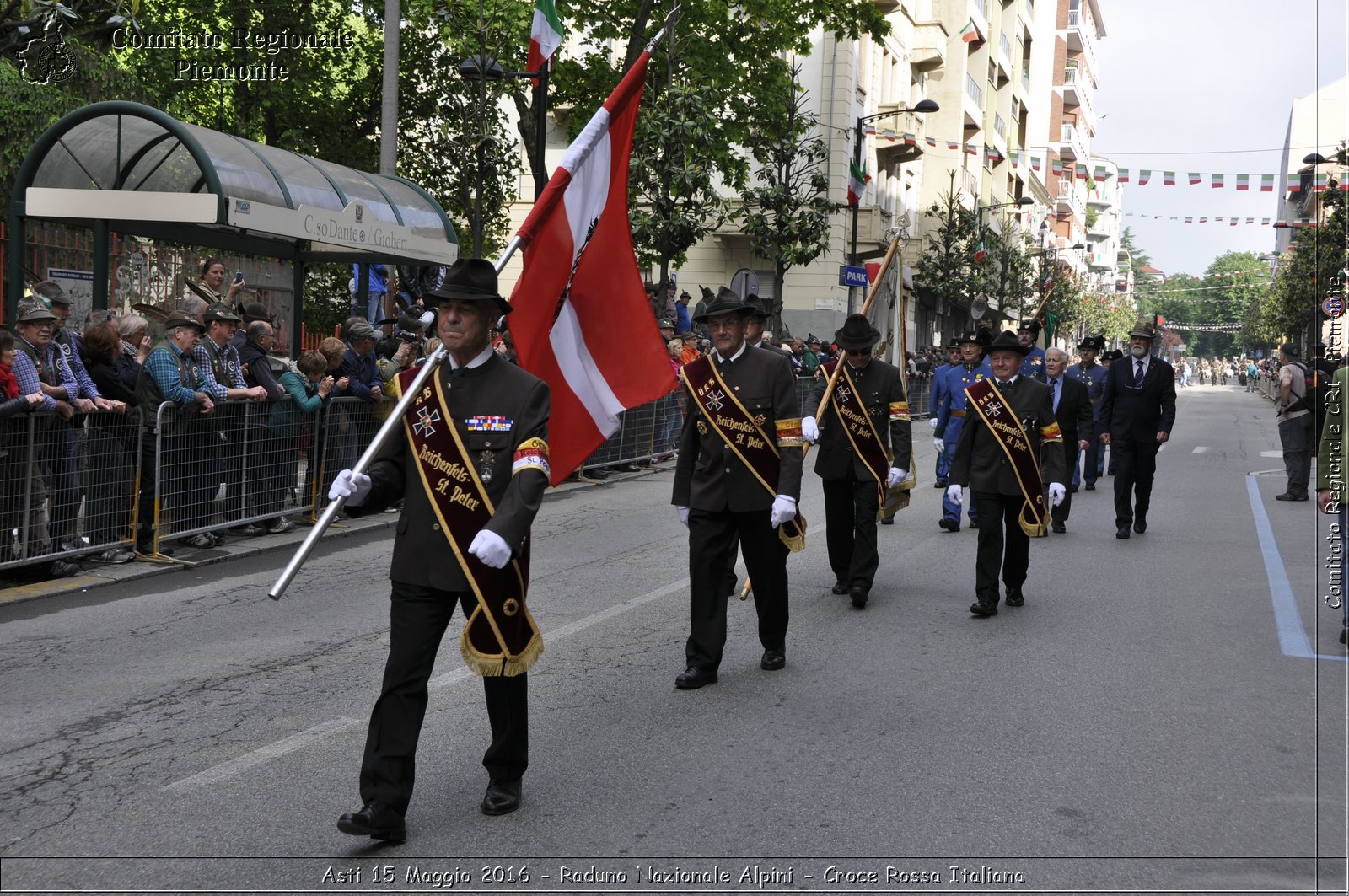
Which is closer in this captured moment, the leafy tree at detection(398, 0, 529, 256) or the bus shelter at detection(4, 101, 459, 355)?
the bus shelter at detection(4, 101, 459, 355)

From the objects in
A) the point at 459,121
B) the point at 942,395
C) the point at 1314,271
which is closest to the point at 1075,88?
the point at 1314,271

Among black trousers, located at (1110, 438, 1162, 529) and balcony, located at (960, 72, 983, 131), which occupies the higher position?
balcony, located at (960, 72, 983, 131)

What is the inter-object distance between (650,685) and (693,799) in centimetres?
176

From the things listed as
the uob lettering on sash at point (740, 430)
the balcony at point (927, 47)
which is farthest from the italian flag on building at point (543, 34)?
the balcony at point (927, 47)

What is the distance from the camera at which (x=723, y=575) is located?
681 cm

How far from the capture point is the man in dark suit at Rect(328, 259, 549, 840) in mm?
4410

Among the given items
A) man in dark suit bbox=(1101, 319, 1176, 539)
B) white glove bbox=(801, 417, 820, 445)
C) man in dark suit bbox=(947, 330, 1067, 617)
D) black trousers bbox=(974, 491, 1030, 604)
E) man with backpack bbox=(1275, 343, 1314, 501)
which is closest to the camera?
white glove bbox=(801, 417, 820, 445)

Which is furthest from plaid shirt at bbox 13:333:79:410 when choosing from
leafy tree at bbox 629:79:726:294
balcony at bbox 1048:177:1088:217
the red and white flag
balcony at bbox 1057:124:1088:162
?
balcony at bbox 1057:124:1088:162

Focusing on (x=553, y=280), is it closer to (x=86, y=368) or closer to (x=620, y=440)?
(x=86, y=368)

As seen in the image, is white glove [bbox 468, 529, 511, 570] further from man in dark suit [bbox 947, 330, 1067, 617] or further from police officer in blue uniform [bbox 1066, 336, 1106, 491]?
police officer in blue uniform [bbox 1066, 336, 1106, 491]

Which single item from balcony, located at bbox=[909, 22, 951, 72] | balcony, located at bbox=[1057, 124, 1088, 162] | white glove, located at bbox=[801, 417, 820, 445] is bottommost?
white glove, located at bbox=[801, 417, 820, 445]

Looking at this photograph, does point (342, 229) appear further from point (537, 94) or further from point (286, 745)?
point (286, 745)

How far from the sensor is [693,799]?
4.91 metres

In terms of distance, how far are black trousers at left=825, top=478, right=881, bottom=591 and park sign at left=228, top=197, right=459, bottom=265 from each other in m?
6.95
